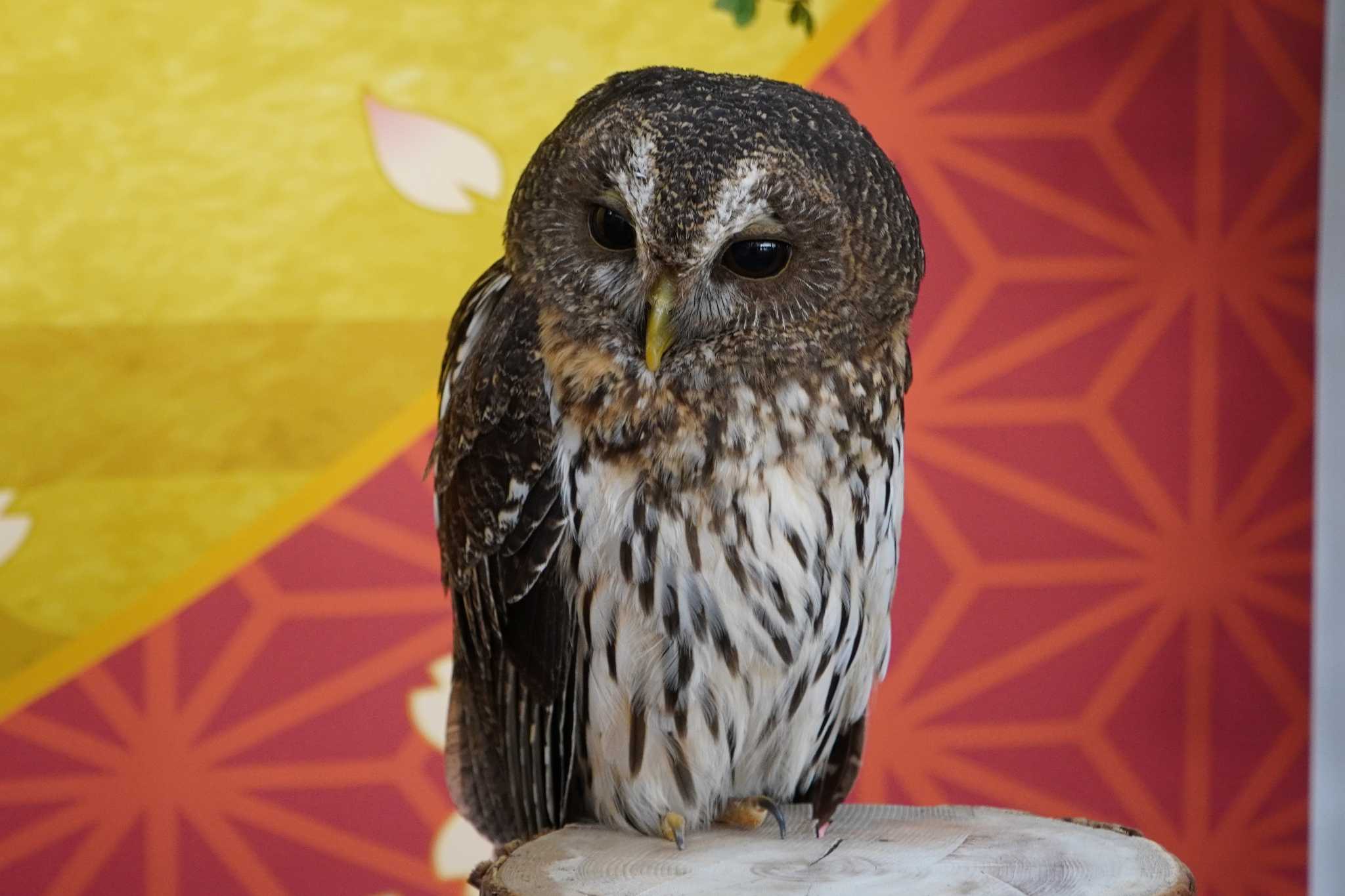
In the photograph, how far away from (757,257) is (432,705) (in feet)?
4.68

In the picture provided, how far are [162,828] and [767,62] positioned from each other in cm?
170

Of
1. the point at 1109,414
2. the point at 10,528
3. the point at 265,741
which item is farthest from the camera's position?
the point at 1109,414

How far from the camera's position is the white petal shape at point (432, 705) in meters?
2.31

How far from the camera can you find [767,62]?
231 cm

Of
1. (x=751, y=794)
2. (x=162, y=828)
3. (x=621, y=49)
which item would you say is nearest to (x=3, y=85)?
(x=621, y=49)

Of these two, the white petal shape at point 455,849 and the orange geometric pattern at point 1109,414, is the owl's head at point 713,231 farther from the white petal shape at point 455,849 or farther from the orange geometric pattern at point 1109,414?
the white petal shape at point 455,849

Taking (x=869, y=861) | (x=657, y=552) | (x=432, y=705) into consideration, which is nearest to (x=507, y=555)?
(x=657, y=552)

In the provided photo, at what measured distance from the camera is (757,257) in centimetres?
114

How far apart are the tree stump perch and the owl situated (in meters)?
0.05

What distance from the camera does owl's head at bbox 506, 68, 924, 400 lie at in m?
1.09

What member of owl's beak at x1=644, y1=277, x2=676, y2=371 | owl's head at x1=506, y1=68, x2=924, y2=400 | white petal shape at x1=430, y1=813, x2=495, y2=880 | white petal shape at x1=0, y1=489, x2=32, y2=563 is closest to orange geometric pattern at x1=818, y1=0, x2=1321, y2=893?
white petal shape at x1=430, y1=813, x2=495, y2=880

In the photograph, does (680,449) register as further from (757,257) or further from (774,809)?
(774,809)

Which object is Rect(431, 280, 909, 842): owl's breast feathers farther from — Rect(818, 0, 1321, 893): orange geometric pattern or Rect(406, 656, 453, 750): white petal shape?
Rect(818, 0, 1321, 893): orange geometric pattern

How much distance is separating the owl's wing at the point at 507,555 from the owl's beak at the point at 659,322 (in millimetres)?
158
